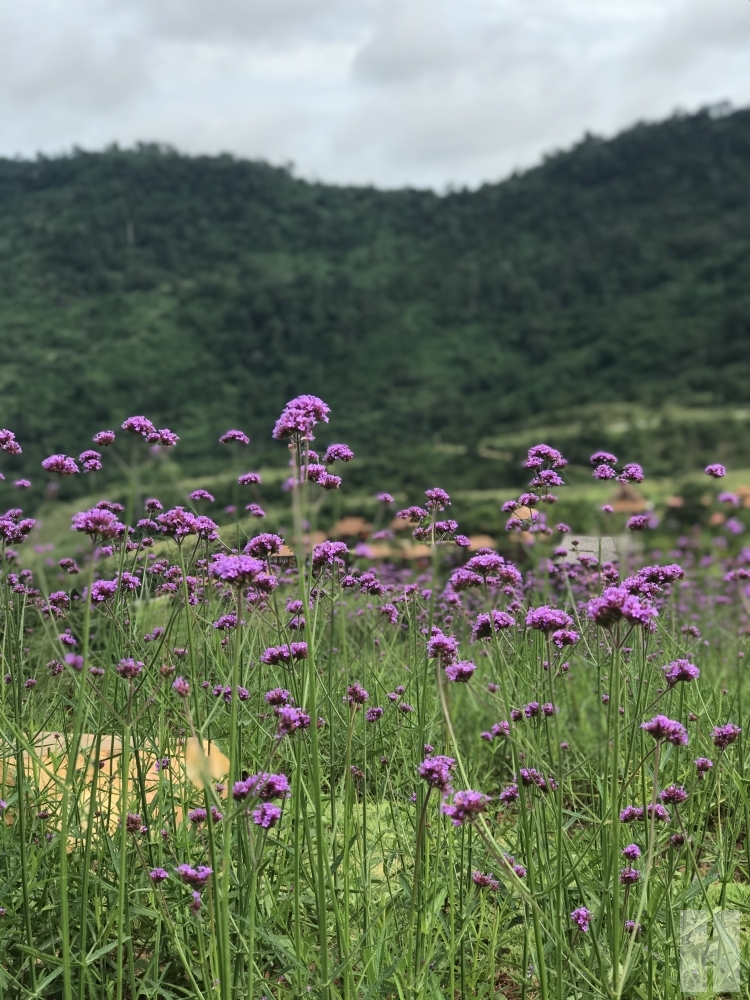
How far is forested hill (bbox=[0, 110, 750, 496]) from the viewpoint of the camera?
219 feet

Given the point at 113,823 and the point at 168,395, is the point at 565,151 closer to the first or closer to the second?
the point at 168,395

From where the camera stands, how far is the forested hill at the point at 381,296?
66625mm

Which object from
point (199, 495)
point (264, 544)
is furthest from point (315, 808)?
point (199, 495)

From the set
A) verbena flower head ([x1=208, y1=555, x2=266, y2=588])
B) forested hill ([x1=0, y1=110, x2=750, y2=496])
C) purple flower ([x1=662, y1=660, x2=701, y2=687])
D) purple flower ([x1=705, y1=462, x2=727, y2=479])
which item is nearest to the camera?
verbena flower head ([x1=208, y1=555, x2=266, y2=588])

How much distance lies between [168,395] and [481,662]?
73061 mm

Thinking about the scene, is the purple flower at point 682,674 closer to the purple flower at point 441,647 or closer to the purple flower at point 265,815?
the purple flower at point 441,647

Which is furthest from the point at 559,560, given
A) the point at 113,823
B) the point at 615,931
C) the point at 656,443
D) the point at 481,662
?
the point at 656,443

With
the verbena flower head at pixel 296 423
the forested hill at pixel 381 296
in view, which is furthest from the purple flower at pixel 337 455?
the forested hill at pixel 381 296

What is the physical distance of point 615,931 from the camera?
170cm

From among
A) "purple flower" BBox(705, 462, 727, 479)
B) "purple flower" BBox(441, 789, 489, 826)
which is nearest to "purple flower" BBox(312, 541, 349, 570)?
"purple flower" BBox(441, 789, 489, 826)

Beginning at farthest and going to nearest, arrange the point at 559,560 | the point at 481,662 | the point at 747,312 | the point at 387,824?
the point at 747,312 < the point at 481,662 < the point at 559,560 < the point at 387,824

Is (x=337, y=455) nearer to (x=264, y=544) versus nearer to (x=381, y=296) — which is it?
(x=264, y=544)

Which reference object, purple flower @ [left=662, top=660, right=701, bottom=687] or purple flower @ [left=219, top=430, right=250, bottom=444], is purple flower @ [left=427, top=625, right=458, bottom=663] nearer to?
purple flower @ [left=662, top=660, right=701, bottom=687]

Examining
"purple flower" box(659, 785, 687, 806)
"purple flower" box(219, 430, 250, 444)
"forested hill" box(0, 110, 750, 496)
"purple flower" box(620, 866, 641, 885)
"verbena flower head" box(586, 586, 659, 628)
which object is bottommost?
Answer: "purple flower" box(620, 866, 641, 885)
